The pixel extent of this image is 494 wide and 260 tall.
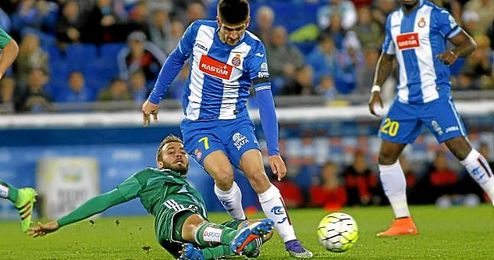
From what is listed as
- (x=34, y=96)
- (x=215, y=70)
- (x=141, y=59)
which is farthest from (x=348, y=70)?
(x=215, y=70)

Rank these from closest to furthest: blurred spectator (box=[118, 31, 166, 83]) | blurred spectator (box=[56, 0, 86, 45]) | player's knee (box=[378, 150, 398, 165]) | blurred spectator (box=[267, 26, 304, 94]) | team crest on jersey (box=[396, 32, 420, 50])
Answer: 1. team crest on jersey (box=[396, 32, 420, 50])
2. player's knee (box=[378, 150, 398, 165])
3. blurred spectator (box=[118, 31, 166, 83])
4. blurred spectator (box=[267, 26, 304, 94])
5. blurred spectator (box=[56, 0, 86, 45])

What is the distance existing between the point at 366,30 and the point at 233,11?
40.5ft

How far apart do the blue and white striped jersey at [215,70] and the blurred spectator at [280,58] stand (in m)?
10.1

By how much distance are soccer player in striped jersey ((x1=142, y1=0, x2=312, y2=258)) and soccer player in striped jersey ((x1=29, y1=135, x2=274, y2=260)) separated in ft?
1.38

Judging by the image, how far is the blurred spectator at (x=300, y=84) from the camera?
20.7 m

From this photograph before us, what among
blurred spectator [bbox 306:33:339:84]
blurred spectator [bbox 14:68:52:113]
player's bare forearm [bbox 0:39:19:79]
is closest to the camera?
player's bare forearm [bbox 0:39:19:79]

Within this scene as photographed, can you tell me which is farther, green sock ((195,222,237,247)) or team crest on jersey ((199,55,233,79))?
team crest on jersey ((199,55,233,79))

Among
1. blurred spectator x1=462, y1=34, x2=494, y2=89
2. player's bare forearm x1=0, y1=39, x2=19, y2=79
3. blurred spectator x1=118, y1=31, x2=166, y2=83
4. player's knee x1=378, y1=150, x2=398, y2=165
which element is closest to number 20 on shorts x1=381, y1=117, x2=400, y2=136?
player's knee x1=378, y1=150, x2=398, y2=165

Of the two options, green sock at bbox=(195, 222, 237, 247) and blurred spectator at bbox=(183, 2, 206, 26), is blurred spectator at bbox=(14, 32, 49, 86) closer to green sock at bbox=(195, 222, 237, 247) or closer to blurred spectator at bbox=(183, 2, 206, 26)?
blurred spectator at bbox=(183, 2, 206, 26)

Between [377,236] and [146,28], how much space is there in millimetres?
9616

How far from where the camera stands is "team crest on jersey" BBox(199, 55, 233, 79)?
10.7 m

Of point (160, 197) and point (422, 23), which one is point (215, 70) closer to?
point (160, 197)

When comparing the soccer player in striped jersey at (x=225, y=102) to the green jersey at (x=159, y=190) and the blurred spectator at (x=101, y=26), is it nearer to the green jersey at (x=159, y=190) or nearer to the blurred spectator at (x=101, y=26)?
the green jersey at (x=159, y=190)

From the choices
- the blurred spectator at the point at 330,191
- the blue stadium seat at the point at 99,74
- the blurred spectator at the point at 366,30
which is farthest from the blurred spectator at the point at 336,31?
the blue stadium seat at the point at 99,74
